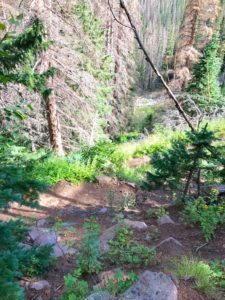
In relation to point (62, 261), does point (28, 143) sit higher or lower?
lower

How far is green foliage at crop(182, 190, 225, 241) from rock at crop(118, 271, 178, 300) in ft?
4.35

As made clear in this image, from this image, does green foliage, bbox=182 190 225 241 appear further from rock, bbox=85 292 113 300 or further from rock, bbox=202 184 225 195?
rock, bbox=85 292 113 300

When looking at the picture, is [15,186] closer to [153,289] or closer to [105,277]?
[105,277]

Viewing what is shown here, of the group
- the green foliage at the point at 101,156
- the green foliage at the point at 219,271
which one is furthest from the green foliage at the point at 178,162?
the green foliage at the point at 101,156

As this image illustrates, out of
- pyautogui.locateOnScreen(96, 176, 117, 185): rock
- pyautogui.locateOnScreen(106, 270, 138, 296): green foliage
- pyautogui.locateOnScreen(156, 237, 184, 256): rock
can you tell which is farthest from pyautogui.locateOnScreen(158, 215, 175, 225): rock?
pyautogui.locateOnScreen(96, 176, 117, 185): rock

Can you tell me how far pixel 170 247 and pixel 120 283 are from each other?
3.41 ft

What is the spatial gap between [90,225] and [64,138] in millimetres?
6673

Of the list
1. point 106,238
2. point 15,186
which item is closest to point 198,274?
point 106,238

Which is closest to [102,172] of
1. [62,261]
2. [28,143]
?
[28,143]

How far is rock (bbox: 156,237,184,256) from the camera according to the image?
139 inches

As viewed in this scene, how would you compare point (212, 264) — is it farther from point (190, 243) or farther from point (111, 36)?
point (111, 36)

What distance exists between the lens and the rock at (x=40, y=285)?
3196mm

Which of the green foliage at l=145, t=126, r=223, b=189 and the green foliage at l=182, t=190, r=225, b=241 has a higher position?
the green foliage at l=145, t=126, r=223, b=189

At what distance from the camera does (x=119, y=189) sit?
7113 mm
